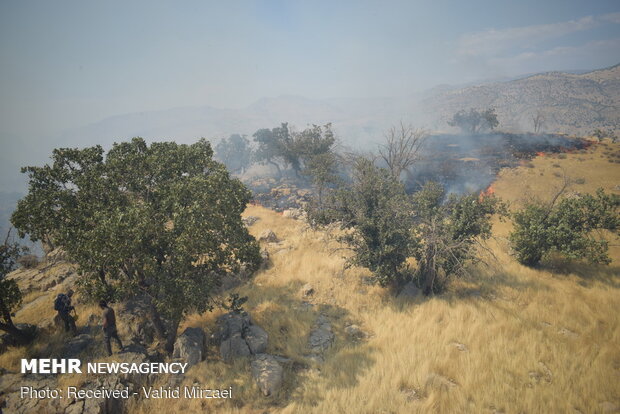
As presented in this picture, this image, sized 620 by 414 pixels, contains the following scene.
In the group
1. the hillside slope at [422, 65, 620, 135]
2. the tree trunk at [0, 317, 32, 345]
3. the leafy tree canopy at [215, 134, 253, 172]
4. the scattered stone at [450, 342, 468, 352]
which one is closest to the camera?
the tree trunk at [0, 317, 32, 345]

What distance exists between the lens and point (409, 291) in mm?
14875

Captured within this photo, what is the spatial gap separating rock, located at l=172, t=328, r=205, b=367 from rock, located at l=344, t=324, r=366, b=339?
6.18 metres

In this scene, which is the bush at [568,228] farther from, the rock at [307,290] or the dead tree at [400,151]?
the rock at [307,290]

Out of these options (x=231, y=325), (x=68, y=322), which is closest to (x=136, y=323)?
(x=68, y=322)

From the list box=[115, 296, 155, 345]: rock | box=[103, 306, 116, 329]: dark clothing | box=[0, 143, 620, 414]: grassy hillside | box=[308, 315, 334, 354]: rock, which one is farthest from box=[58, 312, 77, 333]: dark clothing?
box=[308, 315, 334, 354]: rock

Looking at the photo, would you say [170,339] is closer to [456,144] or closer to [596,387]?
[596,387]

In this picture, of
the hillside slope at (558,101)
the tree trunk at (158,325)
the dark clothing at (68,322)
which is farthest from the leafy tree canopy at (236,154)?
the hillside slope at (558,101)

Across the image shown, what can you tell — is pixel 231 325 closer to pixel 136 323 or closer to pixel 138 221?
pixel 136 323

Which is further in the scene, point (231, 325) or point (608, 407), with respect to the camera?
point (231, 325)

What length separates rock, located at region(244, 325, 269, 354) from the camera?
1111cm

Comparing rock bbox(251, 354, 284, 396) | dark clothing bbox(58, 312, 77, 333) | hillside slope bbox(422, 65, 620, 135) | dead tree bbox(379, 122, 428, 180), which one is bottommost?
rock bbox(251, 354, 284, 396)

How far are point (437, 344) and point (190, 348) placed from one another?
964cm

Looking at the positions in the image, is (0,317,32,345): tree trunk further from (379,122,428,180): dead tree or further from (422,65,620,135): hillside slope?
(422,65,620,135): hillside slope

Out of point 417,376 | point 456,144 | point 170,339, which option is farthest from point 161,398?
point 456,144
